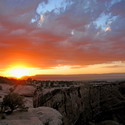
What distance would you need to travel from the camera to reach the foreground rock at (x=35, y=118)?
11.6m

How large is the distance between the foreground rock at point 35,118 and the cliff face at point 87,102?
17.3 ft

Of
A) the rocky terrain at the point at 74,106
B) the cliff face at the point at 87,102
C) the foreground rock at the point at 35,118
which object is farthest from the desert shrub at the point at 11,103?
the cliff face at the point at 87,102

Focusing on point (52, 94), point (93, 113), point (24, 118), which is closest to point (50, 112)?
point (24, 118)

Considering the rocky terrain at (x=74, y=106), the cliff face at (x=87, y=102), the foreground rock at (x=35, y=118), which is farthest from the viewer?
the cliff face at (x=87, y=102)

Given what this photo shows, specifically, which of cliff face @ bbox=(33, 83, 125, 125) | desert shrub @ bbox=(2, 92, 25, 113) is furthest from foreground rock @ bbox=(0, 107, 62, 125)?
cliff face @ bbox=(33, 83, 125, 125)

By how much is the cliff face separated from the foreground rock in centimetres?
528

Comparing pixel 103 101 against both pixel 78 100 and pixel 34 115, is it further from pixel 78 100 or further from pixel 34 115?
pixel 34 115

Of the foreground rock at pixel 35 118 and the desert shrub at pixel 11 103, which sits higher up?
the desert shrub at pixel 11 103

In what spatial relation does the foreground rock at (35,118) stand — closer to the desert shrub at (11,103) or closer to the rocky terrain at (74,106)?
the rocky terrain at (74,106)

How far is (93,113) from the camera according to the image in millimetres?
27203

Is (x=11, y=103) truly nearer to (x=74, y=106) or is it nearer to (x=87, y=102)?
(x=74, y=106)

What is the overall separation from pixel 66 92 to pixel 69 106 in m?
1.81

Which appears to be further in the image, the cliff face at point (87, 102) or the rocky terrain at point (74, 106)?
the cliff face at point (87, 102)

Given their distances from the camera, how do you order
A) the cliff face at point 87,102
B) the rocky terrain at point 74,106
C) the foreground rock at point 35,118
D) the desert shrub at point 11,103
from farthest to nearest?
the cliff face at point 87,102
the desert shrub at point 11,103
the rocky terrain at point 74,106
the foreground rock at point 35,118
